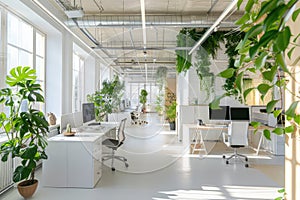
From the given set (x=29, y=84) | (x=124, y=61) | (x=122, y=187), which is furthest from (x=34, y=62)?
(x=124, y=61)

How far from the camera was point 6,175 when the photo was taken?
363cm

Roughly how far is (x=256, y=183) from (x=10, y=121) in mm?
4012

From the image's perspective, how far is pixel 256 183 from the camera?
4184mm

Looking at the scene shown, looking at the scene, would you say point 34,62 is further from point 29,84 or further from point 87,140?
point 87,140

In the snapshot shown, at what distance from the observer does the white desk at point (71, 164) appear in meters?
3.88

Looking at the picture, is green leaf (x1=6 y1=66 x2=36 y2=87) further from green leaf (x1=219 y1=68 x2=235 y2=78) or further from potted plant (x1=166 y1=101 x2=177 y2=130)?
potted plant (x1=166 y1=101 x2=177 y2=130)

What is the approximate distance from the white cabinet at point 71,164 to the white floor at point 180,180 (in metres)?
0.13

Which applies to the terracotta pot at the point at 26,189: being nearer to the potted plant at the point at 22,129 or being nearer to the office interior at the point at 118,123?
the potted plant at the point at 22,129

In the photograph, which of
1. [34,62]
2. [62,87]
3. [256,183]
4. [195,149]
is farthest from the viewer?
[195,149]

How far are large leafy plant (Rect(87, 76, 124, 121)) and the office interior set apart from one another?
49cm

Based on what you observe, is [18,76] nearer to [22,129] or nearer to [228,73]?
[22,129]

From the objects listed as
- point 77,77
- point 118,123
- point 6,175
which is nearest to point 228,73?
point 6,175

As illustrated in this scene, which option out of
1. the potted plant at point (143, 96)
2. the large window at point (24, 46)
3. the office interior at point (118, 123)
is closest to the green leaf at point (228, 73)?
the office interior at point (118, 123)

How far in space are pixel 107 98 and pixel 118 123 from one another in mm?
2322
